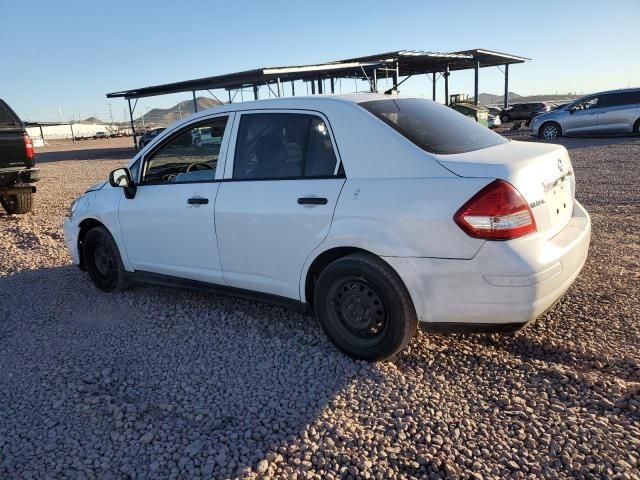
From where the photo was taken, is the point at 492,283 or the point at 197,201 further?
the point at 197,201

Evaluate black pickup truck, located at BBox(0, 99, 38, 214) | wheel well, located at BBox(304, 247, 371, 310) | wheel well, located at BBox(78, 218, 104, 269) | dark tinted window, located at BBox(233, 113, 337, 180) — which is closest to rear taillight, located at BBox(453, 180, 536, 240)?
wheel well, located at BBox(304, 247, 371, 310)

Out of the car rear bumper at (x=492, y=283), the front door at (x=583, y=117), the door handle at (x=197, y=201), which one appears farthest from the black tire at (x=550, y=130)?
the door handle at (x=197, y=201)

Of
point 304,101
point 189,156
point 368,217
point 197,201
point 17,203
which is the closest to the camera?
point 368,217

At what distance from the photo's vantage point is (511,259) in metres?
2.86

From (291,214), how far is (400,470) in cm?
174

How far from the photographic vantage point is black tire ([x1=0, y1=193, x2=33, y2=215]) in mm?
9602

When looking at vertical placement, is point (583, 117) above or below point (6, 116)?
below

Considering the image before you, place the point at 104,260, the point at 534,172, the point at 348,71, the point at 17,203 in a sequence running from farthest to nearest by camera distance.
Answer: the point at 348,71, the point at 17,203, the point at 104,260, the point at 534,172

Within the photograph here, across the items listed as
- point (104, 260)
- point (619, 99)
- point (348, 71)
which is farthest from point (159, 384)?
point (348, 71)

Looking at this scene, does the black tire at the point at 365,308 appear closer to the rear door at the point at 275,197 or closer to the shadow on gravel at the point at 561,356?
the rear door at the point at 275,197

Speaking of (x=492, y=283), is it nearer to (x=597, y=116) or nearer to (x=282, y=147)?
(x=282, y=147)

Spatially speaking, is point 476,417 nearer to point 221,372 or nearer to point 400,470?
point 400,470

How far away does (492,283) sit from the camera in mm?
2918

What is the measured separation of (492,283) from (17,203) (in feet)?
31.0
